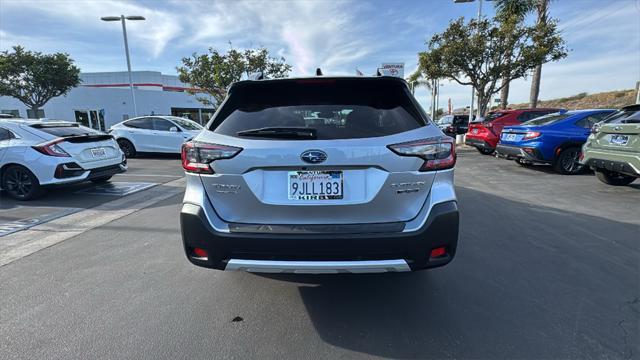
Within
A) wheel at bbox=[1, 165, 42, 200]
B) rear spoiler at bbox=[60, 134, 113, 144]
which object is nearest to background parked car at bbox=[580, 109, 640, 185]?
rear spoiler at bbox=[60, 134, 113, 144]

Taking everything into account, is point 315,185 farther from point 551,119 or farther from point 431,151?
point 551,119

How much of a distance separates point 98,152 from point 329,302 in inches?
239

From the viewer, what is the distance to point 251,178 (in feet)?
7.33

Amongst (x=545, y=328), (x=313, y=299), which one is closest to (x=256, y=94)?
(x=313, y=299)

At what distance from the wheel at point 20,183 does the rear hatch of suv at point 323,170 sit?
5748 mm

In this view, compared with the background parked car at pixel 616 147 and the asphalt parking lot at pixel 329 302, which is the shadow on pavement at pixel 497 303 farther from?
the background parked car at pixel 616 147

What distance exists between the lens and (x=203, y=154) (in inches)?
90.5

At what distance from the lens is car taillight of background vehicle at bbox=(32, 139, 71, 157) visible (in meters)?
5.98

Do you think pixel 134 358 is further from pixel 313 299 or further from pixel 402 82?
pixel 402 82

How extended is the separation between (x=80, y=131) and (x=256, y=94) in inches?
233

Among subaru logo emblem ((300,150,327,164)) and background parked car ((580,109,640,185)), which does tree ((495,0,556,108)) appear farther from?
subaru logo emblem ((300,150,327,164))

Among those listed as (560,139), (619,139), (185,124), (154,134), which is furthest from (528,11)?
(154,134)

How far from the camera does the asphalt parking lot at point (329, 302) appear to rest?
2.28 metres

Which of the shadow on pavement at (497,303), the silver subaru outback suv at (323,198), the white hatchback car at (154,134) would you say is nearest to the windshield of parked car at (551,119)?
the shadow on pavement at (497,303)
